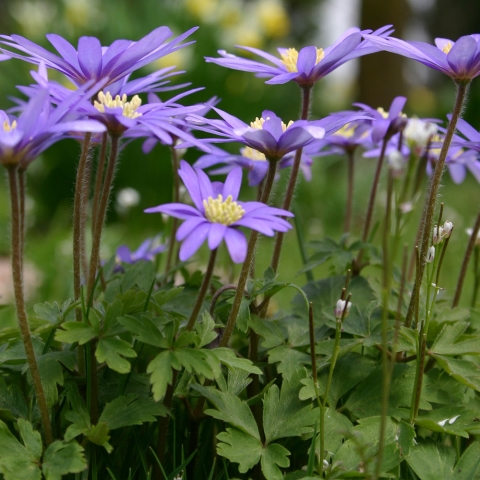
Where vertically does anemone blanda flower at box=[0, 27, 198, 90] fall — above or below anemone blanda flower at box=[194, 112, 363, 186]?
above

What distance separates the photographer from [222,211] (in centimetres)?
112

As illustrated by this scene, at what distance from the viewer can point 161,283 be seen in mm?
1807

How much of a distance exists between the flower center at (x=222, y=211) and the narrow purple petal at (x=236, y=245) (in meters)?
0.05

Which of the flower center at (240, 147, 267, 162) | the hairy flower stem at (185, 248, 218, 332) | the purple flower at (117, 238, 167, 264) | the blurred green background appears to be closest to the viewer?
the hairy flower stem at (185, 248, 218, 332)

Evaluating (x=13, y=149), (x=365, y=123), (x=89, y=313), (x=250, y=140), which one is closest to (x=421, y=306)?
(x=365, y=123)

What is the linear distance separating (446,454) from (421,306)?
368 mm

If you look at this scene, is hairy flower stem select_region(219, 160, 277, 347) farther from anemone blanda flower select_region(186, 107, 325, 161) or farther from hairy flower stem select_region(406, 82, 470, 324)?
hairy flower stem select_region(406, 82, 470, 324)

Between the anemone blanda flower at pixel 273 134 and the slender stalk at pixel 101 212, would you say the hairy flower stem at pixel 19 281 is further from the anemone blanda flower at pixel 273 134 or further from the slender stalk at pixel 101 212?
the anemone blanda flower at pixel 273 134

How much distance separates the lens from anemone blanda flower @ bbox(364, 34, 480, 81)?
1.24 m

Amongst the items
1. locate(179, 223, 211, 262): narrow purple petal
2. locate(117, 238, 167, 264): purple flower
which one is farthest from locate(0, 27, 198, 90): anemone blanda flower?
locate(117, 238, 167, 264): purple flower

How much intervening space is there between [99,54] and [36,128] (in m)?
0.28

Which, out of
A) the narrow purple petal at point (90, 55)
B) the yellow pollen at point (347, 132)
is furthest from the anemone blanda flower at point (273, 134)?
the yellow pollen at point (347, 132)

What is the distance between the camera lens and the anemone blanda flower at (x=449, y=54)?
4.06 ft

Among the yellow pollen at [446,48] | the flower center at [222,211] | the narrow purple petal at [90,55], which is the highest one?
the yellow pollen at [446,48]
